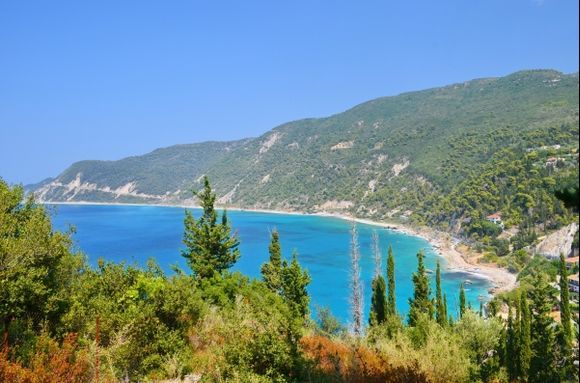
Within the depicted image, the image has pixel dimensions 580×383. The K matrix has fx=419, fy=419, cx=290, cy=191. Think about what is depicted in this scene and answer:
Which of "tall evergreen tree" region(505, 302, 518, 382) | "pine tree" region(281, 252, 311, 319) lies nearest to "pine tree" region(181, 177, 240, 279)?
"pine tree" region(281, 252, 311, 319)

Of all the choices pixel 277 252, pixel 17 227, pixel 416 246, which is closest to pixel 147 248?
pixel 416 246

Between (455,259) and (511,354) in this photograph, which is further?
(455,259)

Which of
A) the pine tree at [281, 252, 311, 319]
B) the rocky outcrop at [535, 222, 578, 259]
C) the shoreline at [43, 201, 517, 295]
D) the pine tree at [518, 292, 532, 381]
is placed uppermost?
the pine tree at [281, 252, 311, 319]

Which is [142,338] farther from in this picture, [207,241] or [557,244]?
[557,244]

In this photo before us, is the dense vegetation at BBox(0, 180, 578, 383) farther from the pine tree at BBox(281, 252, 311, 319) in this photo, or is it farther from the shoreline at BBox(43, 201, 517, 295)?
the shoreline at BBox(43, 201, 517, 295)

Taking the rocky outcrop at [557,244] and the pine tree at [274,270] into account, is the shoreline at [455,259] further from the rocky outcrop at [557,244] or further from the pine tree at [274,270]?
the pine tree at [274,270]

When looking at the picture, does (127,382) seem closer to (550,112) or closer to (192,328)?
(192,328)

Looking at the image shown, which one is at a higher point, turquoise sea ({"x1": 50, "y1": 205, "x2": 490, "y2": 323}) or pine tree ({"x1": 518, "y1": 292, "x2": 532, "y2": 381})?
pine tree ({"x1": 518, "y1": 292, "x2": 532, "y2": 381})

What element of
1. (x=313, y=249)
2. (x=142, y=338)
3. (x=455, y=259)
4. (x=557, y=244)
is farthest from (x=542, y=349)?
(x=313, y=249)
